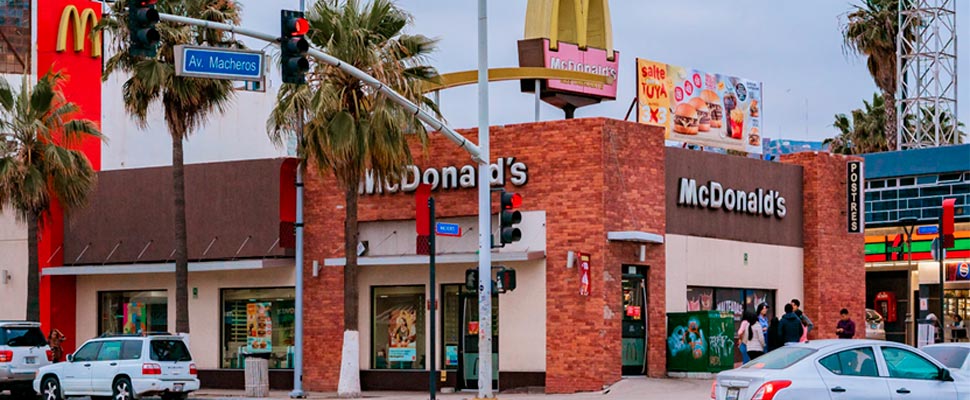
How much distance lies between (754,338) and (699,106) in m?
11.8

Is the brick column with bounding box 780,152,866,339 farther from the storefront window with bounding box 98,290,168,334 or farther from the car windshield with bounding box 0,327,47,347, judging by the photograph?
the car windshield with bounding box 0,327,47,347

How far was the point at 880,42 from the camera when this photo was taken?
6200cm

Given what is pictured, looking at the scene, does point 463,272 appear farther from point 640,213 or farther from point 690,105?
point 690,105

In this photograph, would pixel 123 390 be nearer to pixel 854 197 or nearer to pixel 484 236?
pixel 484 236

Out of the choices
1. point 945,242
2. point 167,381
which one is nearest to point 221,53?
point 167,381

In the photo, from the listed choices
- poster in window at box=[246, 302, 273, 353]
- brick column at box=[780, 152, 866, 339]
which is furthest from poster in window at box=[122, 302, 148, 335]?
brick column at box=[780, 152, 866, 339]

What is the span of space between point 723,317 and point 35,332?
49.7 ft

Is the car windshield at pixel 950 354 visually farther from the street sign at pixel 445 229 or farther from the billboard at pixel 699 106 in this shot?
the billboard at pixel 699 106

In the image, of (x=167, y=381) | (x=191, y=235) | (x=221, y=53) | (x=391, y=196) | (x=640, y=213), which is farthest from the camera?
(x=191, y=235)

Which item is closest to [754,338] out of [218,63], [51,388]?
[218,63]

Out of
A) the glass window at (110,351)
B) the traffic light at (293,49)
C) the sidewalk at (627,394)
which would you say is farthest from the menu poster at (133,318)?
the traffic light at (293,49)

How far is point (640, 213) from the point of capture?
30.3m

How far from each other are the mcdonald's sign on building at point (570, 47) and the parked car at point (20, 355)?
12.8 meters

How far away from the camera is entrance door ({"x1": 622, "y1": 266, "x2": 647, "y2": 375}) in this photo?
99.2 feet
